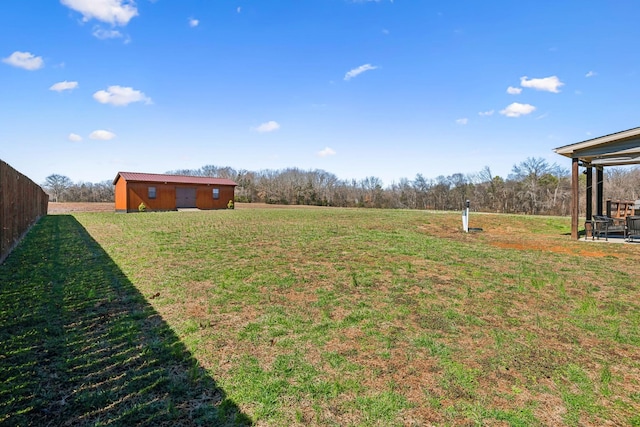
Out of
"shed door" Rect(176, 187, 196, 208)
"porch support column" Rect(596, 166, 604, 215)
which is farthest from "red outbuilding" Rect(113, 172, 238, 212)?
"porch support column" Rect(596, 166, 604, 215)

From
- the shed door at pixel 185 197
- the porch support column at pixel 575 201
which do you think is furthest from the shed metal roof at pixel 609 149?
the shed door at pixel 185 197

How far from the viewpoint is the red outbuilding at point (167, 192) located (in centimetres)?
2442

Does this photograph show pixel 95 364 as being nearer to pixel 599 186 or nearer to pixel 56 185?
pixel 599 186

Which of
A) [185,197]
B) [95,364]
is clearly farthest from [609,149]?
[185,197]

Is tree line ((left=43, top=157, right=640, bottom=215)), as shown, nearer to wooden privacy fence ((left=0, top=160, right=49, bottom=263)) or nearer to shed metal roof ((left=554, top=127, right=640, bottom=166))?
shed metal roof ((left=554, top=127, right=640, bottom=166))

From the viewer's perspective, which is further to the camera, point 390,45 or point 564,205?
point 564,205

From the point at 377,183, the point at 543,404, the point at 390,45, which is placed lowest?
the point at 543,404

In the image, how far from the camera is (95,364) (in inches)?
104

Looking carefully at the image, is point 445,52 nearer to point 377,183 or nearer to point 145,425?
point 145,425

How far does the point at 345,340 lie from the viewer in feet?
10.3

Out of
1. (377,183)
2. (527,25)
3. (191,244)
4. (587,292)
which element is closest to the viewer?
(587,292)

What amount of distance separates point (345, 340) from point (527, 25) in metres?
13.2

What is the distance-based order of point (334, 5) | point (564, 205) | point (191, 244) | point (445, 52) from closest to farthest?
point (191, 244) → point (334, 5) → point (445, 52) → point (564, 205)

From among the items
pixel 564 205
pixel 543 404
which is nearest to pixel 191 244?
pixel 543 404
